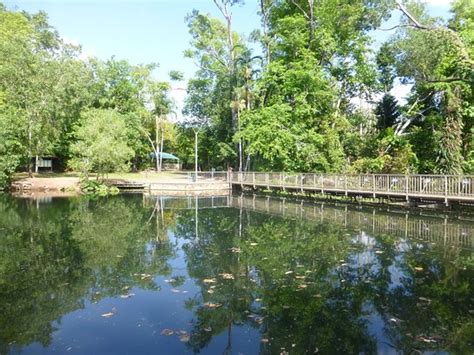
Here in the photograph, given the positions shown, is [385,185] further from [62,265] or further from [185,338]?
[185,338]

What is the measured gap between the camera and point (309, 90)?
94.2ft

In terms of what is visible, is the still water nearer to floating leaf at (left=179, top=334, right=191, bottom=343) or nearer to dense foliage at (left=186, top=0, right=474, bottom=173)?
floating leaf at (left=179, top=334, right=191, bottom=343)

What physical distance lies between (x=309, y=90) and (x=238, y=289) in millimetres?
23527

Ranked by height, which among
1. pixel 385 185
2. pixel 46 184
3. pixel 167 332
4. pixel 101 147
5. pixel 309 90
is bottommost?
pixel 167 332

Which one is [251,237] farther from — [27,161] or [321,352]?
[27,161]

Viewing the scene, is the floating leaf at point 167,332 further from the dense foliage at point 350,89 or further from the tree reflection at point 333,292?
the dense foliage at point 350,89

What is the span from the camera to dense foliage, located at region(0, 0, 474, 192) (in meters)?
24.2

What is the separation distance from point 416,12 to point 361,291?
28.6 meters

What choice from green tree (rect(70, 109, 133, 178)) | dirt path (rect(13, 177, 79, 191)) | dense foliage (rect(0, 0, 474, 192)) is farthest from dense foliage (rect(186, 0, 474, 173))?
dirt path (rect(13, 177, 79, 191))

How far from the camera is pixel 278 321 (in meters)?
5.86

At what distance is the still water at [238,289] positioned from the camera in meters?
5.30

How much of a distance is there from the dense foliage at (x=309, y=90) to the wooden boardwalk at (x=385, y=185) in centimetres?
186

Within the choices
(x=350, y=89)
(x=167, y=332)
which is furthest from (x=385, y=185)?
(x=167, y=332)

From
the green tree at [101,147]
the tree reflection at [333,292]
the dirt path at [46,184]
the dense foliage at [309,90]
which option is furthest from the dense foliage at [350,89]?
the dirt path at [46,184]
